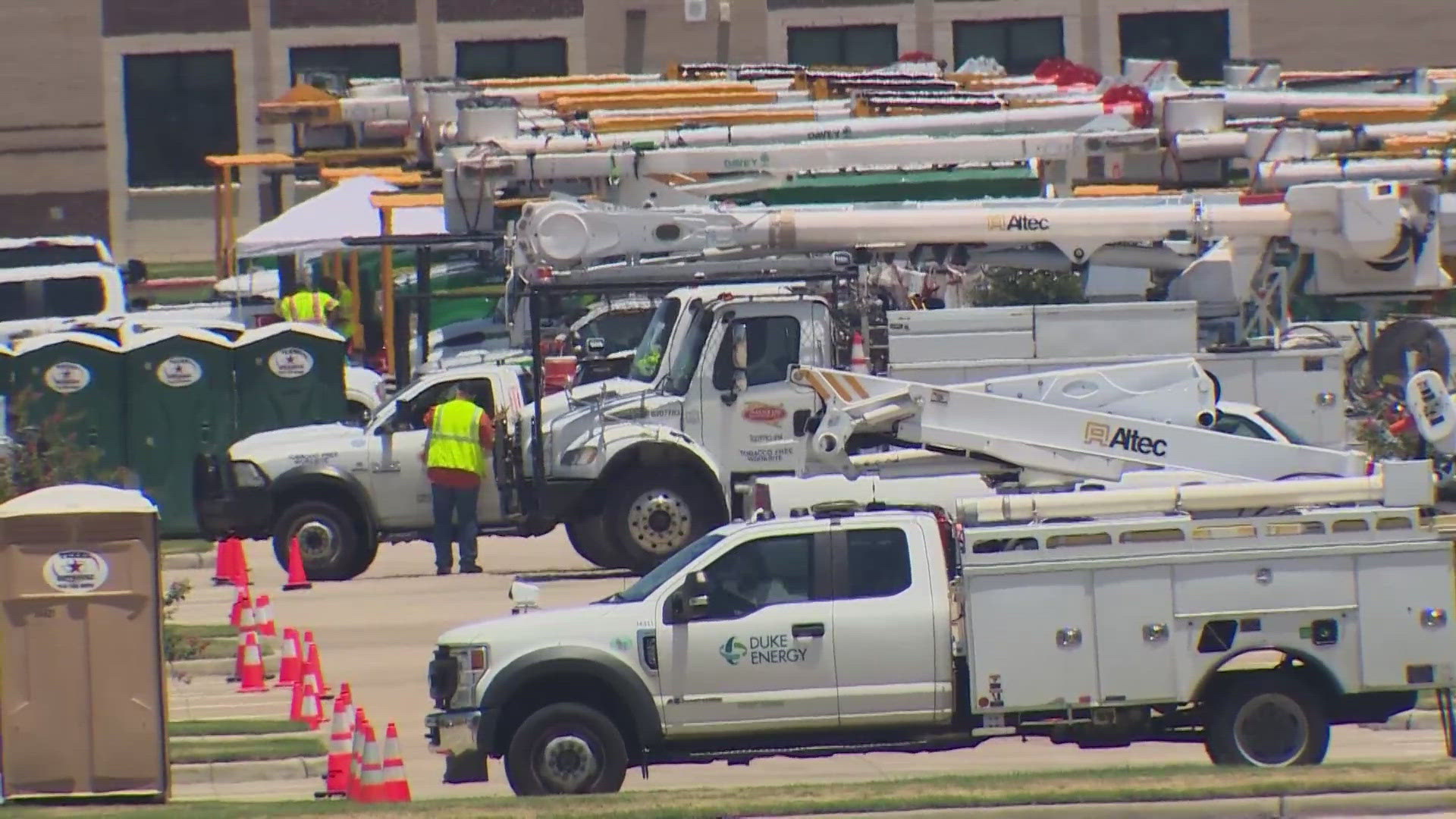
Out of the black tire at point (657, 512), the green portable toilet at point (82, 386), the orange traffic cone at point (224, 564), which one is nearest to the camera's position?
the black tire at point (657, 512)

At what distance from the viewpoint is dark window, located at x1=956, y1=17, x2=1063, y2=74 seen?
49219mm

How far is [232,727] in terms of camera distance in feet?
47.0

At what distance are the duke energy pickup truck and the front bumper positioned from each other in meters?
0.01

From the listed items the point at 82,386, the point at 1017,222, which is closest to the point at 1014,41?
the point at 82,386

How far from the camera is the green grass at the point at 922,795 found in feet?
35.2

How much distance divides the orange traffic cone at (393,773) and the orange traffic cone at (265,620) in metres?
5.23

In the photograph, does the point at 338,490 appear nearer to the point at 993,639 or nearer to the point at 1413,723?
the point at 993,639

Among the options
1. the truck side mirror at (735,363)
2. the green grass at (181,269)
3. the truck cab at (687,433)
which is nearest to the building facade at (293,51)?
the green grass at (181,269)

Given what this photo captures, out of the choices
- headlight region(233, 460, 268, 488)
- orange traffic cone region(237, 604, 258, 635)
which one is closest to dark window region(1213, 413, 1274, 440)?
orange traffic cone region(237, 604, 258, 635)

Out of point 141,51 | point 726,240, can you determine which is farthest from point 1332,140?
point 141,51

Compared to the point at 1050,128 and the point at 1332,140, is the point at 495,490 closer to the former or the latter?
the point at 1050,128

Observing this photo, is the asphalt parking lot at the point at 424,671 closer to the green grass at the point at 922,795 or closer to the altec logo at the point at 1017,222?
the green grass at the point at 922,795

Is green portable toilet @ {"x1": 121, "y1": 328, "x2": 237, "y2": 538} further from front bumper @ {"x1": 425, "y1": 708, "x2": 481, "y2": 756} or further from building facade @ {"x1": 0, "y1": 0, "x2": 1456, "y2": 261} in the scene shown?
building facade @ {"x1": 0, "y1": 0, "x2": 1456, "y2": 261}

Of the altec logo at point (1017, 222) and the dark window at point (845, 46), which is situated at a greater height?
the dark window at point (845, 46)
